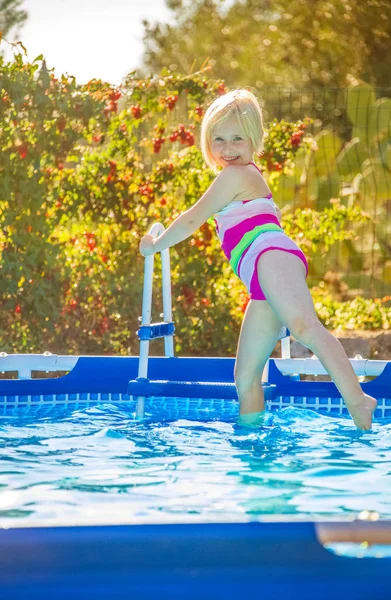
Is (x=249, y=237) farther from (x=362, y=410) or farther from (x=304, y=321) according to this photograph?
(x=362, y=410)

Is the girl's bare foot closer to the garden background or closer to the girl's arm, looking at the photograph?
the girl's arm

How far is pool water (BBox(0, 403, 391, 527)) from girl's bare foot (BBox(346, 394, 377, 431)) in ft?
0.28

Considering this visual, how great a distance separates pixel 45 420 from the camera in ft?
15.0

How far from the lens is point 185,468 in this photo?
338cm

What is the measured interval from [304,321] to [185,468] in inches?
33.7

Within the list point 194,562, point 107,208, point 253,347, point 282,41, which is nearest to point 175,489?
point 194,562

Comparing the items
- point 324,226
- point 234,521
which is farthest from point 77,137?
point 234,521

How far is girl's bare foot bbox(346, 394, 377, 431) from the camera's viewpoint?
3.83 m

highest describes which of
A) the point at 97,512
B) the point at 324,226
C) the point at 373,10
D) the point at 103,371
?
the point at 373,10

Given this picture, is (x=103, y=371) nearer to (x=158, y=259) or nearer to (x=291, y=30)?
(x=158, y=259)

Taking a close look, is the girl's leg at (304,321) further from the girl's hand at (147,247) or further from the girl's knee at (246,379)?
the girl's hand at (147,247)

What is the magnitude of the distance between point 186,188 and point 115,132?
2.27 ft

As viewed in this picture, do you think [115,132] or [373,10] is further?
[373,10]

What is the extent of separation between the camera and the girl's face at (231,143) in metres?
4.18
